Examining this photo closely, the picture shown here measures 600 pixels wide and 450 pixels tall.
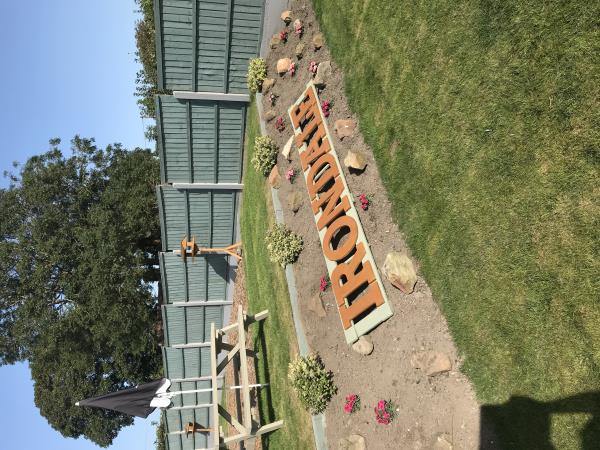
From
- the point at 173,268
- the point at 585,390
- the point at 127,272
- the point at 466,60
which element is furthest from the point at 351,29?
the point at 127,272

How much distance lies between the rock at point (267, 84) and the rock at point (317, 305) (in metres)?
8.28

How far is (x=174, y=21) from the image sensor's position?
1550 cm

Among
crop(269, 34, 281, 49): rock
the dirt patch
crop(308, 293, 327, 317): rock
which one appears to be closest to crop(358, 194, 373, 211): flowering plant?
the dirt patch

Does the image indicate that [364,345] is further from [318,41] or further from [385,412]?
[318,41]

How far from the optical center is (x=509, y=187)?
6988 millimetres

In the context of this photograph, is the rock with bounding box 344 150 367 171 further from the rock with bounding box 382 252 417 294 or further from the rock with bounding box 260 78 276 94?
the rock with bounding box 260 78 276 94

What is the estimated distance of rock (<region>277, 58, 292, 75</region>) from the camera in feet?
48.6

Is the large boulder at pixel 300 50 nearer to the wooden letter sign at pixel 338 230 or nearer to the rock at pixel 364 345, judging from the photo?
the wooden letter sign at pixel 338 230

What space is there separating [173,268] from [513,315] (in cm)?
1753

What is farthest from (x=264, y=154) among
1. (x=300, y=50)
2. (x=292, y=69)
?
(x=300, y=50)

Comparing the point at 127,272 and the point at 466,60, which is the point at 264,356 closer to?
the point at 466,60

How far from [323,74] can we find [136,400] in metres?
13.2

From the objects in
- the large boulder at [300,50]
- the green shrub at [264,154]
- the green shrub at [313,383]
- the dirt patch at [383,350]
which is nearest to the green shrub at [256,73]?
the green shrub at [264,154]

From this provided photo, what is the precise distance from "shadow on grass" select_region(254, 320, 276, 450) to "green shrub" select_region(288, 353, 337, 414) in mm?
3435
